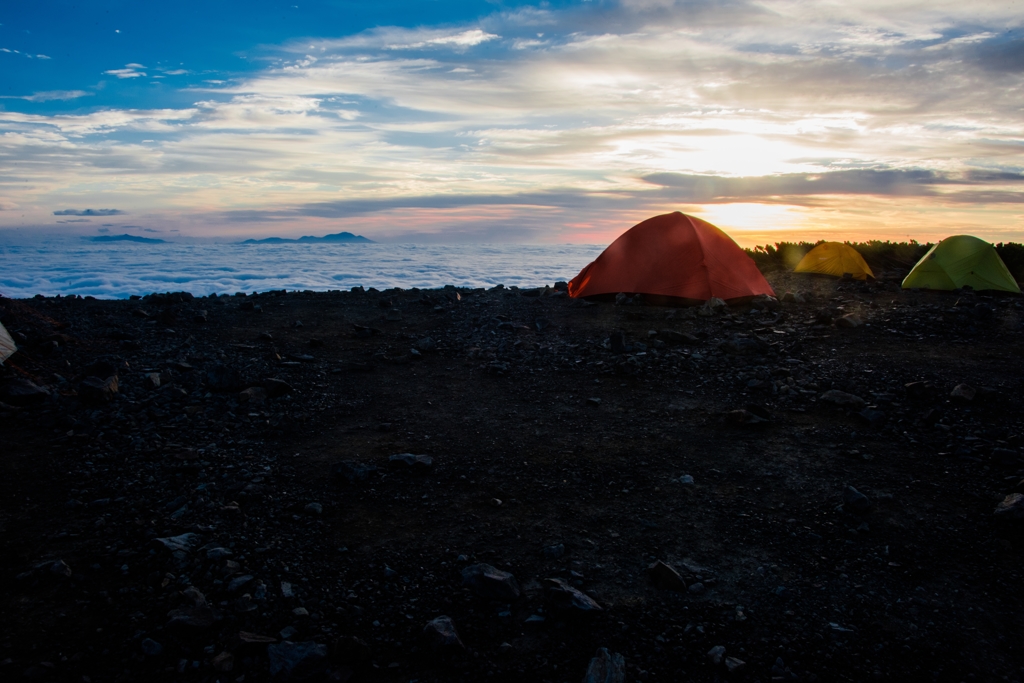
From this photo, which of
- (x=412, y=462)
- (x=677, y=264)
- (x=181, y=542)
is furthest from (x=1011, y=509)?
(x=677, y=264)

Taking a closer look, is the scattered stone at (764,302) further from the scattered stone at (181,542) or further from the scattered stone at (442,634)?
the scattered stone at (181,542)

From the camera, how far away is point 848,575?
3652 millimetres

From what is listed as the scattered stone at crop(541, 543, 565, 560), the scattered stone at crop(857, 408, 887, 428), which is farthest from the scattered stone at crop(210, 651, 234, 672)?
the scattered stone at crop(857, 408, 887, 428)

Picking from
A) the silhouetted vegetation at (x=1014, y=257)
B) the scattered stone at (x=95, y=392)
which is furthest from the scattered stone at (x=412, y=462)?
the silhouetted vegetation at (x=1014, y=257)

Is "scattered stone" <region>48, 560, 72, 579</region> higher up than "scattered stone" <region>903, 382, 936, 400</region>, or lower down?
lower down

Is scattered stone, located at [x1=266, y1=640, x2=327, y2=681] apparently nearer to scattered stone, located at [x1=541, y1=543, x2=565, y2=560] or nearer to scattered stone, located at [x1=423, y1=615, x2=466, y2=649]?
scattered stone, located at [x1=423, y1=615, x2=466, y2=649]

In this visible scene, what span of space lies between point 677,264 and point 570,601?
905cm

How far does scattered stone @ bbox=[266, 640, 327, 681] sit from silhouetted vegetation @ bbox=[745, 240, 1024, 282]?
54.1ft

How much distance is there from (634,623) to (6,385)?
7.50 m

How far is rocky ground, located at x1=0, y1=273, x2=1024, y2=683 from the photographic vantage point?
3094 mm

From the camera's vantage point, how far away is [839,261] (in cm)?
1498

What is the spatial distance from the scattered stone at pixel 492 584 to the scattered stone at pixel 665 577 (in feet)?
2.96

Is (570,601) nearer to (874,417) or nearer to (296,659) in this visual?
(296,659)

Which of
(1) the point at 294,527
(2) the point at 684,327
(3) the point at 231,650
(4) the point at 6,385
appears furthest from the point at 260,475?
(2) the point at 684,327
